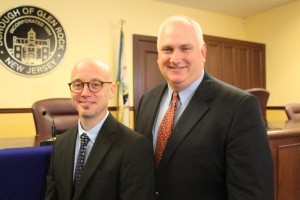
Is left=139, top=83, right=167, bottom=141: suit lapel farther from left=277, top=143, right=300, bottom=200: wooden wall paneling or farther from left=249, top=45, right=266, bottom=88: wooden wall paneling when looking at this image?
left=249, top=45, right=266, bottom=88: wooden wall paneling

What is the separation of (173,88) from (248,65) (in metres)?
4.95

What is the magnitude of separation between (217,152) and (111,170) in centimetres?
41

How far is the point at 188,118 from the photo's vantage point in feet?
3.88

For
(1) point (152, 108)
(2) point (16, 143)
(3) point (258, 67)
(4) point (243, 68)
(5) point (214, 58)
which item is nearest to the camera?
(1) point (152, 108)

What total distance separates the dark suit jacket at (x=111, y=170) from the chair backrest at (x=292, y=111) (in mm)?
2878

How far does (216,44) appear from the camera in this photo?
5434mm

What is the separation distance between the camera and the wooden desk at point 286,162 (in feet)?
6.24

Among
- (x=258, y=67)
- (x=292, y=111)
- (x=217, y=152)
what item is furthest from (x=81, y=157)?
(x=258, y=67)

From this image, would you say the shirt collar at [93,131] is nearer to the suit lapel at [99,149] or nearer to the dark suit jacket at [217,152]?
the suit lapel at [99,149]

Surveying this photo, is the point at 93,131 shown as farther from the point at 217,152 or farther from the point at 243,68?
the point at 243,68

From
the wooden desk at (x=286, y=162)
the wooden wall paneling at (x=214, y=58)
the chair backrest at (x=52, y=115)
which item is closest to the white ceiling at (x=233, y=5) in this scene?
the wooden wall paneling at (x=214, y=58)

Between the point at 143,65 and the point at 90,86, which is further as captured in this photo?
the point at 143,65

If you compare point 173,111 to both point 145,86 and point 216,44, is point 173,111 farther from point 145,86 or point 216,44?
point 216,44

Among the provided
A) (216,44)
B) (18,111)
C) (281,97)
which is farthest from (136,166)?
(281,97)
